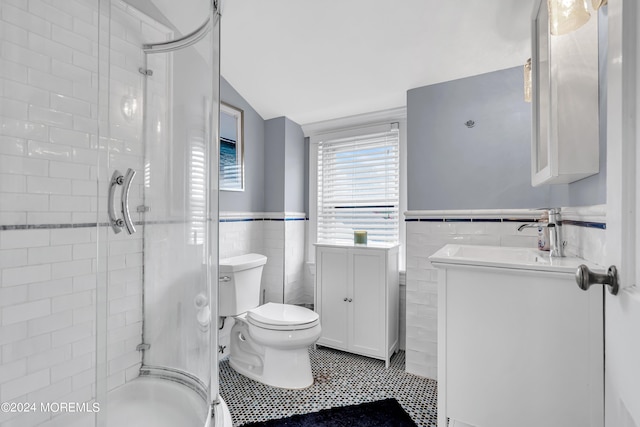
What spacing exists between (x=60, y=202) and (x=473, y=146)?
7.84 ft

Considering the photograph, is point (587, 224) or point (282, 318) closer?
point (587, 224)

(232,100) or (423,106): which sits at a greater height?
(232,100)

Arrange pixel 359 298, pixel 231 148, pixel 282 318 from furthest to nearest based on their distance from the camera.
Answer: pixel 231 148
pixel 359 298
pixel 282 318

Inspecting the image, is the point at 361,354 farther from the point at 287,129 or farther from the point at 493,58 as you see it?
the point at 493,58

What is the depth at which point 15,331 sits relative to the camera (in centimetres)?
128

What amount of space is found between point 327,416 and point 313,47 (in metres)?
2.29

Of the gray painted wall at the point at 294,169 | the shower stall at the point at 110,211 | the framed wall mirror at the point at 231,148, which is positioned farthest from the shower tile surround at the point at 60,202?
the gray painted wall at the point at 294,169

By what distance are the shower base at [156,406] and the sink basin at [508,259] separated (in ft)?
3.64

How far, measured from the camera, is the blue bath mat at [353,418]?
5.39 ft

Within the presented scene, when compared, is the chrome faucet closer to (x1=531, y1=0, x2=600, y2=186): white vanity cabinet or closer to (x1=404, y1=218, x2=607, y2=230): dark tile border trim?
(x1=404, y1=218, x2=607, y2=230): dark tile border trim

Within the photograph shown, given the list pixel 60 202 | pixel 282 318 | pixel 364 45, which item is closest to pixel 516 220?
pixel 364 45

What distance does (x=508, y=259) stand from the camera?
1535mm

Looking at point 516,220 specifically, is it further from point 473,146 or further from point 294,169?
point 294,169

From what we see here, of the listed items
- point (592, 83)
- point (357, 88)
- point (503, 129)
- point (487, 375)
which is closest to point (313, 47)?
point (357, 88)
